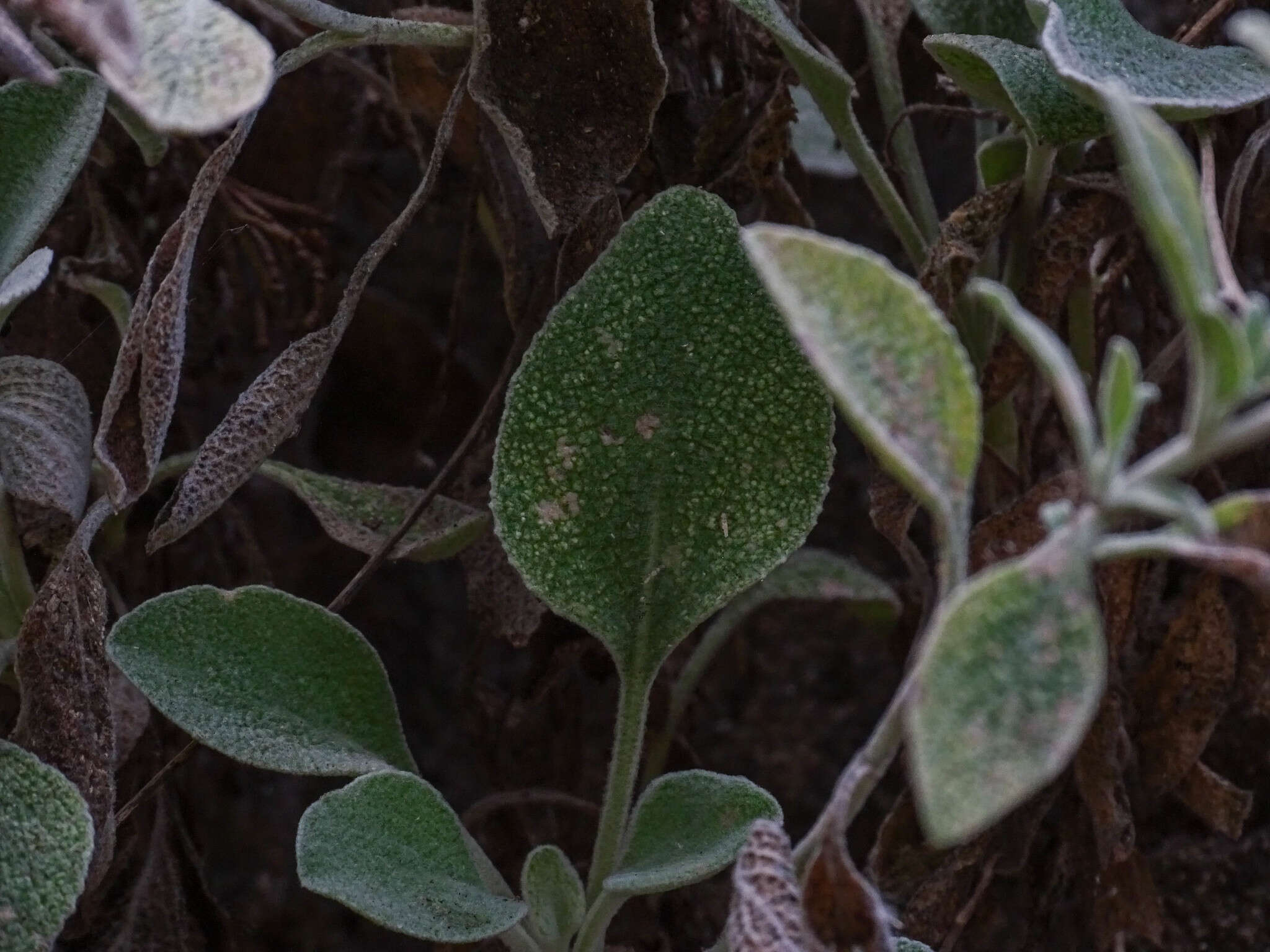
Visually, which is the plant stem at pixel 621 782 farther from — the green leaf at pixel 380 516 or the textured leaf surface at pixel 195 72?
the textured leaf surface at pixel 195 72

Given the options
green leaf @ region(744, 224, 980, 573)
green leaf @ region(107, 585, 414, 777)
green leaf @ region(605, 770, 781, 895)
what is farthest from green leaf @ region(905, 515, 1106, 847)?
green leaf @ region(107, 585, 414, 777)

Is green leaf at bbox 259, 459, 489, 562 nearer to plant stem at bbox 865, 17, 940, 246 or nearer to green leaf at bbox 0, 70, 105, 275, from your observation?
green leaf at bbox 0, 70, 105, 275

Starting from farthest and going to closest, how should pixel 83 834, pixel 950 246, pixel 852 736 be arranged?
pixel 852 736 → pixel 950 246 → pixel 83 834

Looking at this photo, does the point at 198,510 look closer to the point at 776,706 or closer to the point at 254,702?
the point at 254,702

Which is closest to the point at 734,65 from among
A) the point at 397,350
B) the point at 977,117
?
the point at 977,117

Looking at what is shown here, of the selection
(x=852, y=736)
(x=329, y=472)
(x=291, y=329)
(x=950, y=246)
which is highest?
(x=950, y=246)

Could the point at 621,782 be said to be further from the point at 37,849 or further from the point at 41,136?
the point at 41,136

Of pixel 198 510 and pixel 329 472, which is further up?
pixel 198 510
